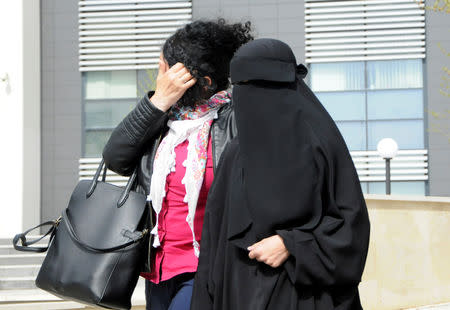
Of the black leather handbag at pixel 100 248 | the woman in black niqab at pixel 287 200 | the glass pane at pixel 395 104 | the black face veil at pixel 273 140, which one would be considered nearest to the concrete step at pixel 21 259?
the glass pane at pixel 395 104

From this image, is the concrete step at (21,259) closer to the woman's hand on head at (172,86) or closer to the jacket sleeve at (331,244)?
the woman's hand on head at (172,86)

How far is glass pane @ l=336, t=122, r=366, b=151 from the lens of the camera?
1487 centimetres

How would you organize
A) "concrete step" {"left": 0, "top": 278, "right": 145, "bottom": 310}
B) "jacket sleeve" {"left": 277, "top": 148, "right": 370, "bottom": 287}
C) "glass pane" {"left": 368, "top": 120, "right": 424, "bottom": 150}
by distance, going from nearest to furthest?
"jacket sleeve" {"left": 277, "top": 148, "right": 370, "bottom": 287}
"concrete step" {"left": 0, "top": 278, "right": 145, "bottom": 310}
"glass pane" {"left": 368, "top": 120, "right": 424, "bottom": 150}

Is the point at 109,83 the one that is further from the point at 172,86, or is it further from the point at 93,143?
the point at 172,86

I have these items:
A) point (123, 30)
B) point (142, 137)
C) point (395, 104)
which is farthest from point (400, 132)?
point (142, 137)

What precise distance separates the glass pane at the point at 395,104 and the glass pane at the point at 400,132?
156mm

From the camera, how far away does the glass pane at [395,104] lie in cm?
1491

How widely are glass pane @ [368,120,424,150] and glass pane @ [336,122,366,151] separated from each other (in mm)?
150

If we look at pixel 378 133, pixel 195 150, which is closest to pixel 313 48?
pixel 378 133

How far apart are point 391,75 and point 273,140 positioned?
525 inches

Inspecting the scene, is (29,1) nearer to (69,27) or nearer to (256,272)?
(69,27)

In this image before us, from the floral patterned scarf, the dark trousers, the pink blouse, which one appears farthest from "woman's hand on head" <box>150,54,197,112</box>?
the dark trousers

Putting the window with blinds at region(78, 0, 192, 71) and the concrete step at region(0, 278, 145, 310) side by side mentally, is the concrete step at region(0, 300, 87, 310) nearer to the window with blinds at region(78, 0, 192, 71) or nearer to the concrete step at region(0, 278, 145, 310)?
the concrete step at region(0, 278, 145, 310)

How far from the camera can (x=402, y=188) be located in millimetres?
14617
